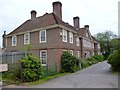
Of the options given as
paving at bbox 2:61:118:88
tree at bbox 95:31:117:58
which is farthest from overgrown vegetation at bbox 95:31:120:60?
paving at bbox 2:61:118:88

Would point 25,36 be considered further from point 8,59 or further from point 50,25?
point 8,59

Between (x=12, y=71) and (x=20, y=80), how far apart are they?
188 cm

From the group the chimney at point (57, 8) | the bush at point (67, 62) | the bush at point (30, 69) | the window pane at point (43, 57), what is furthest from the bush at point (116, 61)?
the chimney at point (57, 8)

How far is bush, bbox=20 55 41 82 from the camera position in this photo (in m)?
16.4

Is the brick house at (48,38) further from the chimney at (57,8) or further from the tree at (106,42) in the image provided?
the tree at (106,42)

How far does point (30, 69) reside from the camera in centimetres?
1664

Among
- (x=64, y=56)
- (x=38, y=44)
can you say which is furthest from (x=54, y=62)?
(x=38, y=44)

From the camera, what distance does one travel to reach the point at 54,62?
24375 millimetres

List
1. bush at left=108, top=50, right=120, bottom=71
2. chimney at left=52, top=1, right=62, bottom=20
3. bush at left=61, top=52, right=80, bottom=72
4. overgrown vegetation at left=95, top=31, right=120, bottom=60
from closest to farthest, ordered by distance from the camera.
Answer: bush at left=108, top=50, right=120, bottom=71
bush at left=61, top=52, right=80, bottom=72
chimney at left=52, top=1, right=62, bottom=20
overgrown vegetation at left=95, top=31, right=120, bottom=60

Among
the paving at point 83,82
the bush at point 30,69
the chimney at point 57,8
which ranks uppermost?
the chimney at point 57,8

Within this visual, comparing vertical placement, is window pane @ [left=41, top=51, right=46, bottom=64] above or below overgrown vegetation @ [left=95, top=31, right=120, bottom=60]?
below

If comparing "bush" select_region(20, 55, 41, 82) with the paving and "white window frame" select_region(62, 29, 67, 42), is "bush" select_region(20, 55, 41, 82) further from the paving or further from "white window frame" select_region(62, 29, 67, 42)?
"white window frame" select_region(62, 29, 67, 42)

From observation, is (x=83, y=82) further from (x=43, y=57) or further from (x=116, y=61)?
(x=43, y=57)

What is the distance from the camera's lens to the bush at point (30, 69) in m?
16.4
